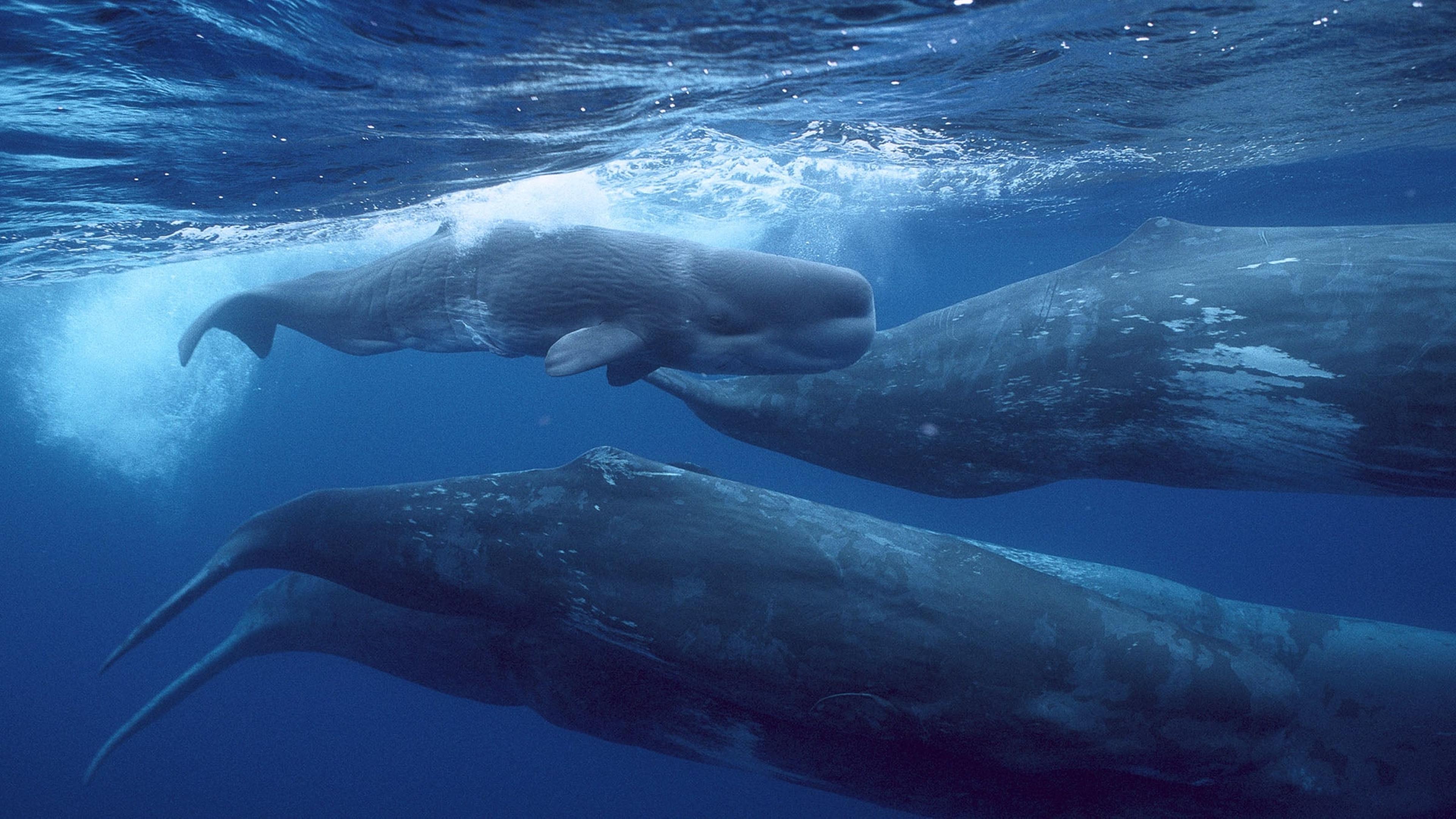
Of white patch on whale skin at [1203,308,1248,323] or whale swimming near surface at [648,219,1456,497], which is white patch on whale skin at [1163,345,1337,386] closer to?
whale swimming near surface at [648,219,1456,497]

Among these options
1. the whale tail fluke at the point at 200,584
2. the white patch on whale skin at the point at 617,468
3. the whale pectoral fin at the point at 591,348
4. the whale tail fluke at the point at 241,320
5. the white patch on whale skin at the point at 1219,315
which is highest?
the white patch on whale skin at the point at 1219,315

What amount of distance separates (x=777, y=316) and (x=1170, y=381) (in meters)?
3.10

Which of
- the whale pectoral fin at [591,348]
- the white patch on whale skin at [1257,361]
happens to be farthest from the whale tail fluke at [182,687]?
the white patch on whale skin at [1257,361]

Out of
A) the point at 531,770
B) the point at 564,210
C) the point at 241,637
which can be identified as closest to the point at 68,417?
the point at 531,770

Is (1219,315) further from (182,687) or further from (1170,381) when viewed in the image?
(182,687)

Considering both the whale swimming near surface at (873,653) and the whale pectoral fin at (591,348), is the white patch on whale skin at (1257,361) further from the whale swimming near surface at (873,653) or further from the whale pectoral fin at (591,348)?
the whale pectoral fin at (591,348)

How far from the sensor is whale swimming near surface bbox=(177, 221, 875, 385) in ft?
15.5

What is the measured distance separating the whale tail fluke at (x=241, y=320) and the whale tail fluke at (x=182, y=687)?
11.6 feet

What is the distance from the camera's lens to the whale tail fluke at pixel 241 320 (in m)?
7.24

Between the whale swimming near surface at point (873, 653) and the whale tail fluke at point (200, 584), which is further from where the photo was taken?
the whale tail fluke at point (200, 584)

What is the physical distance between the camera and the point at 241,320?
7.59 metres

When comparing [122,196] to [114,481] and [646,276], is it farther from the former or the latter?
[114,481]

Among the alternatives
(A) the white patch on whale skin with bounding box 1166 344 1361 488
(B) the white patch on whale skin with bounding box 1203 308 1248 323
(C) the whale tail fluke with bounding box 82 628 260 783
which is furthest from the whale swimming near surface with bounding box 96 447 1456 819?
(C) the whale tail fluke with bounding box 82 628 260 783

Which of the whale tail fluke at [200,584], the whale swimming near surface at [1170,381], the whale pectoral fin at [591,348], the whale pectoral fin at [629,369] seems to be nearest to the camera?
the whale pectoral fin at [591,348]
